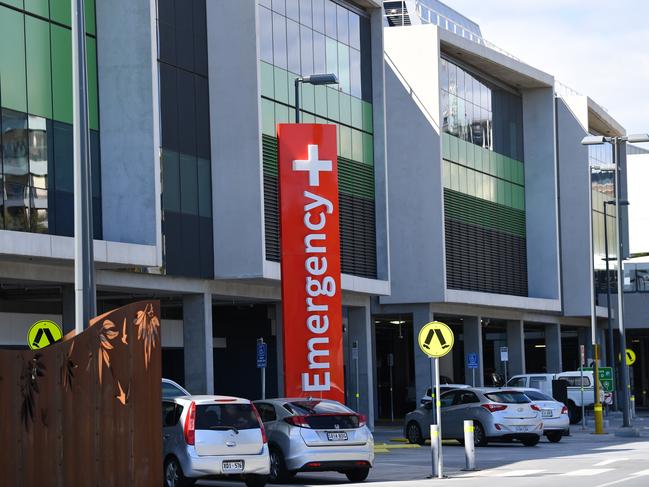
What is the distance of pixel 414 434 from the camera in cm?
3703

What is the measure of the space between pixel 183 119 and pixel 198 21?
2.85 m

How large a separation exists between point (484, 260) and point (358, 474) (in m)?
34.8

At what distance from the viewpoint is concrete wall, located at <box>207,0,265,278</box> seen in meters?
35.8

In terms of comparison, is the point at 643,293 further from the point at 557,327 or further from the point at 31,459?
the point at 31,459

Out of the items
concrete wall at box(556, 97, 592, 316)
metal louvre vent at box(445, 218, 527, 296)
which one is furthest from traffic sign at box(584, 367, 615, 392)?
concrete wall at box(556, 97, 592, 316)

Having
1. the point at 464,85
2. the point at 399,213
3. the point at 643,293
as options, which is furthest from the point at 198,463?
the point at 643,293

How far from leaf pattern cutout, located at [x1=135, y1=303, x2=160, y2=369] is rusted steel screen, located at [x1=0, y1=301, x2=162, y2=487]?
1 cm

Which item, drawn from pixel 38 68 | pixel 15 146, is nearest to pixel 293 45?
pixel 38 68

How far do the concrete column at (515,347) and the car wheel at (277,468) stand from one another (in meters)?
39.8

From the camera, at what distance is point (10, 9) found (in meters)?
28.8

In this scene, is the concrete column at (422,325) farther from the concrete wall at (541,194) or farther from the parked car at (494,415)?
the parked car at (494,415)

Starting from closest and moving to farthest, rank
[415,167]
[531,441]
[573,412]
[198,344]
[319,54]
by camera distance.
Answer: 1. [531,441]
2. [198,344]
3. [319,54]
4. [415,167]
5. [573,412]

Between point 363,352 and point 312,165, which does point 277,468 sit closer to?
point 312,165

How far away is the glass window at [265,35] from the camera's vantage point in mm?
37928
